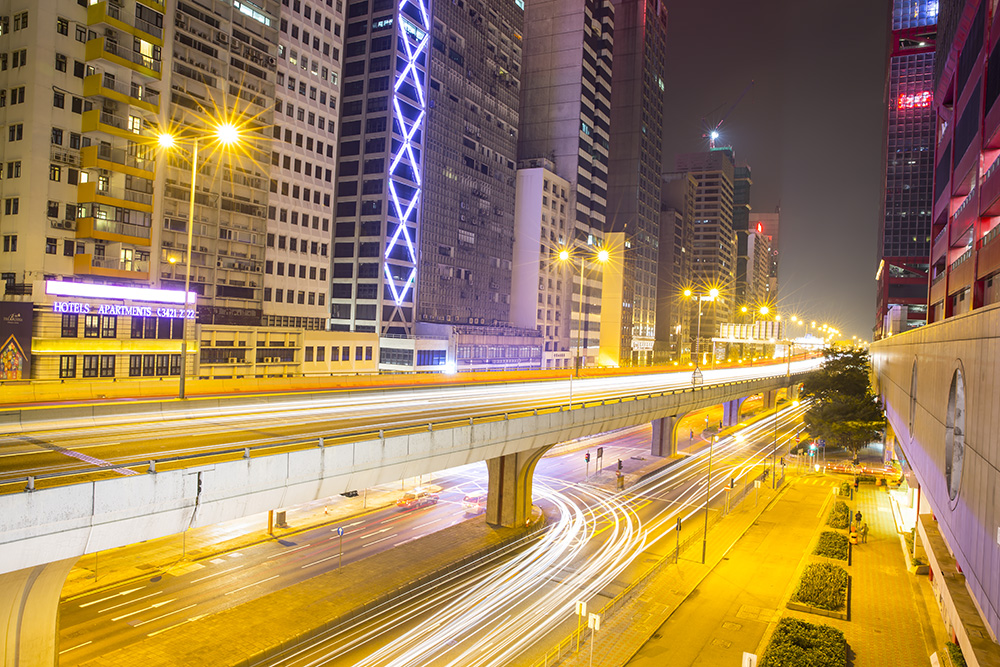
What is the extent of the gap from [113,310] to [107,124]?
1444 cm

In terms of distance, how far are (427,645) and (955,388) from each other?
71.2 feet

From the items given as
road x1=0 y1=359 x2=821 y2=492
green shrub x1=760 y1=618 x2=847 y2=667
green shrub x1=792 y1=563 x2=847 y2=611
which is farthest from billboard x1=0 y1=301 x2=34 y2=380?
green shrub x1=792 y1=563 x2=847 y2=611

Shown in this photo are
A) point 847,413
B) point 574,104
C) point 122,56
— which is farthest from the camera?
point 574,104

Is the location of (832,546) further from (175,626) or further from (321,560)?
(175,626)

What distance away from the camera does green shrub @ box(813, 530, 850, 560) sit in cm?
3953

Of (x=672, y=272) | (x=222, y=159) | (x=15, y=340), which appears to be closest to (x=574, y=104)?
(x=222, y=159)

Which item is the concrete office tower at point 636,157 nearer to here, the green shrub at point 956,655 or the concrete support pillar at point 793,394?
the concrete support pillar at point 793,394

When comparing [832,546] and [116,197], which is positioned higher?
[116,197]

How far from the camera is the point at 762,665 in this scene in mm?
25094

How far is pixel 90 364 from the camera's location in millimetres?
50875

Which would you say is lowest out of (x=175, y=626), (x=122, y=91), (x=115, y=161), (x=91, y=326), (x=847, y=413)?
(x=175, y=626)

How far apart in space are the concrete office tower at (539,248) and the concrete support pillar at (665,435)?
3926cm

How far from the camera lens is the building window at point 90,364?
50469 millimetres

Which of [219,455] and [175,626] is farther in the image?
[175,626]
